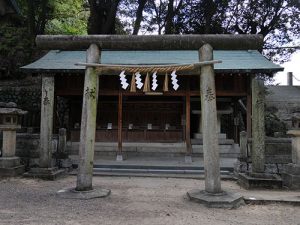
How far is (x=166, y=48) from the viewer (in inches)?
328

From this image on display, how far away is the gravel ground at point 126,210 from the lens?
604 centimetres

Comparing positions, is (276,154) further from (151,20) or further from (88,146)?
(151,20)

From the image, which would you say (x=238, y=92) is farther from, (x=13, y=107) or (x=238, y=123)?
(x=13, y=107)

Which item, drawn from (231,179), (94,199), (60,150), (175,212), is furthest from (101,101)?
(175,212)

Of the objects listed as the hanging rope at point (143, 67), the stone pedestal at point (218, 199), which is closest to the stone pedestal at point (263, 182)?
the stone pedestal at point (218, 199)

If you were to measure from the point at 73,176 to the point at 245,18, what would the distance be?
18407mm

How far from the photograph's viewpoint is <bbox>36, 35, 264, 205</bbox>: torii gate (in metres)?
7.68

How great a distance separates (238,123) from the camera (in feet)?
60.0

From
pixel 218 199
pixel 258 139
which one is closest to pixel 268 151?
pixel 258 139

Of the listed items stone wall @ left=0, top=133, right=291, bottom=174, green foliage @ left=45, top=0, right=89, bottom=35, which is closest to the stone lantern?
stone wall @ left=0, top=133, right=291, bottom=174

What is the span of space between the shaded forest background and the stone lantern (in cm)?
1178

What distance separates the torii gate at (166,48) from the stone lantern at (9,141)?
11.8 feet

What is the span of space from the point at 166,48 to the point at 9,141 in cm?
617

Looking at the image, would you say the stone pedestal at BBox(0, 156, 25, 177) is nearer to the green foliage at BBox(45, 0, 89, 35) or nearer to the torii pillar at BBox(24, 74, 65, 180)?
the torii pillar at BBox(24, 74, 65, 180)
